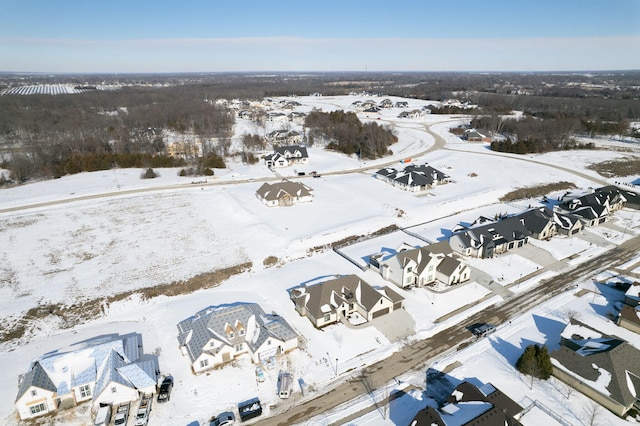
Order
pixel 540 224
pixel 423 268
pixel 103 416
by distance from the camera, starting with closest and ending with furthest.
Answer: pixel 103 416
pixel 423 268
pixel 540 224

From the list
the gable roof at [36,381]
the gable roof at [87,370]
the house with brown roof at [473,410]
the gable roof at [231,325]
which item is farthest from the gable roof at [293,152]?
the house with brown roof at [473,410]

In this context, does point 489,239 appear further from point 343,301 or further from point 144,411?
point 144,411

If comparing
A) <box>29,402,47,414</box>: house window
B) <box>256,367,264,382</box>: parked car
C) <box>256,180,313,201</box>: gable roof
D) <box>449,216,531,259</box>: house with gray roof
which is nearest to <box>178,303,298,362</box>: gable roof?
<box>256,367,264,382</box>: parked car

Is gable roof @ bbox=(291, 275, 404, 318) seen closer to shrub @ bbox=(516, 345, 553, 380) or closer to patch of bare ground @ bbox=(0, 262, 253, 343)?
patch of bare ground @ bbox=(0, 262, 253, 343)

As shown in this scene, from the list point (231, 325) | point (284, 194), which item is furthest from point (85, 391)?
point (284, 194)

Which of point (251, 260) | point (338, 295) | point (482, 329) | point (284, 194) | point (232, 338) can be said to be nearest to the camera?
point (232, 338)

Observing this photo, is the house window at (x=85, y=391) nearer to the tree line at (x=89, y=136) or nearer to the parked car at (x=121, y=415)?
the parked car at (x=121, y=415)

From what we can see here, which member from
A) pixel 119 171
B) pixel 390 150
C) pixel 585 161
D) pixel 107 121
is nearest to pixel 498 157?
pixel 585 161
